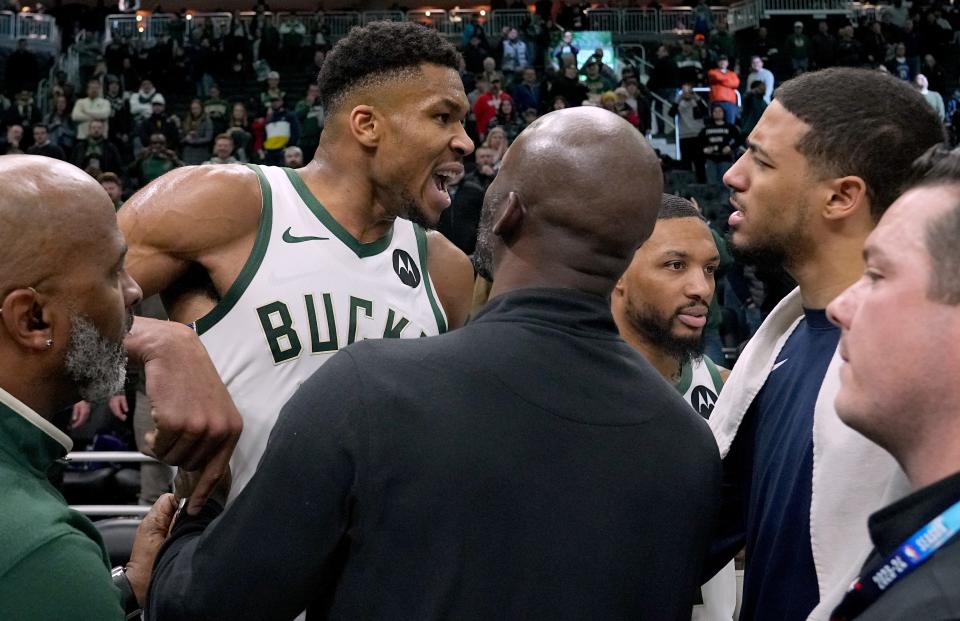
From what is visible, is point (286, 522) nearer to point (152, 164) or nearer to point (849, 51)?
point (152, 164)

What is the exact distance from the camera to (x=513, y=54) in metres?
19.6

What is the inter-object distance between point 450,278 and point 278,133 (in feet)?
37.6

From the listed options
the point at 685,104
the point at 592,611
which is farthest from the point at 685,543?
the point at 685,104

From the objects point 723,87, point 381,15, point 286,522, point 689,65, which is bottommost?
point 723,87

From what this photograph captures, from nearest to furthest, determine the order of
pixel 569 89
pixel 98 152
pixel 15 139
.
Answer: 1. pixel 98 152
2. pixel 15 139
3. pixel 569 89

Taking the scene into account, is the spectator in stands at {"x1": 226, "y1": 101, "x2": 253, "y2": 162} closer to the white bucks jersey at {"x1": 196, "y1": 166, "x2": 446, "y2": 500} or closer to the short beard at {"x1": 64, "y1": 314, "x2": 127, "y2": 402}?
the white bucks jersey at {"x1": 196, "y1": 166, "x2": 446, "y2": 500}

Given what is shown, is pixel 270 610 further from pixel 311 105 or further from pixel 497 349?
pixel 311 105

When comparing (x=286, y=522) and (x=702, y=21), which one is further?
(x=702, y=21)

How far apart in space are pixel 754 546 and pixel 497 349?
0.83 meters

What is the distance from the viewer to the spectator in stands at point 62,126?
47.0 ft

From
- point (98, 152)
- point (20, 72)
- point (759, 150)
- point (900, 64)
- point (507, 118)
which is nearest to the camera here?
point (759, 150)

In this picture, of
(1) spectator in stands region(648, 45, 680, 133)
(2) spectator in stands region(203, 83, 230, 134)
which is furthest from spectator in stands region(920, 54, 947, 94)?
(2) spectator in stands region(203, 83, 230, 134)

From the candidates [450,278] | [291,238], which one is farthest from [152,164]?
[291,238]

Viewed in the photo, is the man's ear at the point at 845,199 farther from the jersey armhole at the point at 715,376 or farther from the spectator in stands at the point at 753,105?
the spectator in stands at the point at 753,105
